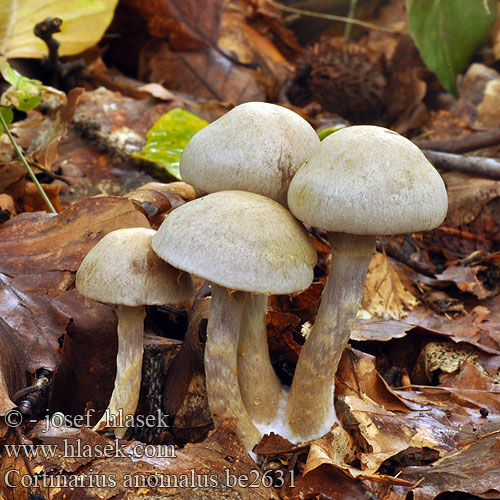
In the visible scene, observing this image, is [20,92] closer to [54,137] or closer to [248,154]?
[54,137]

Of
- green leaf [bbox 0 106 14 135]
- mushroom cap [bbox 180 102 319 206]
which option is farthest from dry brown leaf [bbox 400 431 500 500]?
green leaf [bbox 0 106 14 135]

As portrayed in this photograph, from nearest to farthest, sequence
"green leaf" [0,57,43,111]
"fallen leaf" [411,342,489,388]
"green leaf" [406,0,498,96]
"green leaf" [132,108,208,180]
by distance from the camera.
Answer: "fallen leaf" [411,342,489,388]
"green leaf" [0,57,43,111]
"green leaf" [132,108,208,180]
"green leaf" [406,0,498,96]

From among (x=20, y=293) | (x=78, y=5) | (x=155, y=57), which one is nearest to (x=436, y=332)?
(x=20, y=293)

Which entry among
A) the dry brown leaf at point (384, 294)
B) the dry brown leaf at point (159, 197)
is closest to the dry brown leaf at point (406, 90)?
the dry brown leaf at point (384, 294)

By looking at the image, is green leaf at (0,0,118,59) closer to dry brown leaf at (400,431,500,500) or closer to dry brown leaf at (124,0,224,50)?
dry brown leaf at (124,0,224,50)

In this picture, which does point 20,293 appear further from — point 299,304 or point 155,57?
point 155,57

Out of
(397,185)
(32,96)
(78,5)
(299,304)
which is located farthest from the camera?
(78,5)

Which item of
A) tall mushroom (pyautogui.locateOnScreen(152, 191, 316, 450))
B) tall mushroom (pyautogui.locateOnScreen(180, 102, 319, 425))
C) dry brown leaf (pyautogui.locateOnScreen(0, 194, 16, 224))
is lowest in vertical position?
dry brown leaf (pyautogui.locateOnScreen(0, 194, 16, 224))

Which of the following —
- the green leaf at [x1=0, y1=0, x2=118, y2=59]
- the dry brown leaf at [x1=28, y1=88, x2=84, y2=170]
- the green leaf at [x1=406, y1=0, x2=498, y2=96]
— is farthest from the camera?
the green leaf at [x1=406, y1=0, x2=498, y2=96]
